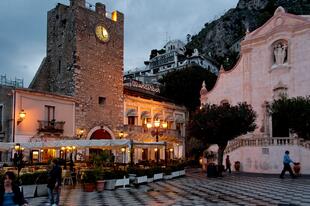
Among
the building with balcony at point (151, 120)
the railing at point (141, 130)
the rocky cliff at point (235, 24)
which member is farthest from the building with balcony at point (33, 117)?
the rocky cliff at point (235, 24)

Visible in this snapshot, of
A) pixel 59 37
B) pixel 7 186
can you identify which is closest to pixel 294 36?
pixel 59 37

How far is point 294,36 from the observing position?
36.3 meters

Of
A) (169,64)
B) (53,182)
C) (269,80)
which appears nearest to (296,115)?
(269,80)

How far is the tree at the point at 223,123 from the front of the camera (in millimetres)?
29688

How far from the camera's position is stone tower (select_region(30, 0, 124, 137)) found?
36.4m

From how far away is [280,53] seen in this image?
37.2m

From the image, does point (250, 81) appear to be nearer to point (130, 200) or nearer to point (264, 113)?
point (264, 113)

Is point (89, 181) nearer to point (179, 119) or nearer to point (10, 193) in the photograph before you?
point (10, 193)

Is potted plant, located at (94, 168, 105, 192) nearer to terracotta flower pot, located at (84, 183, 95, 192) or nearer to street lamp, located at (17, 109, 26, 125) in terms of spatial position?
terracotta flower pot, located at (84, 183, 95, 192)

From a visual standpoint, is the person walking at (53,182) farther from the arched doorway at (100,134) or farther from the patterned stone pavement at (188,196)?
the arched doorway at (100,134)

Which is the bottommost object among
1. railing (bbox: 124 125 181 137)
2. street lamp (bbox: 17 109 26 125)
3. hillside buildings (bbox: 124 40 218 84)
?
railing (bbox: 124 125 181 137)

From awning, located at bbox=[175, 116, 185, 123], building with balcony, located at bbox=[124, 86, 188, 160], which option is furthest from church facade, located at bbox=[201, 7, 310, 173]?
awning, located at bbox=[175, 116, 185, 123]

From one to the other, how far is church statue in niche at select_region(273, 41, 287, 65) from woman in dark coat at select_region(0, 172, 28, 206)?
33227 mm

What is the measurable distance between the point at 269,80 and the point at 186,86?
676 inches
